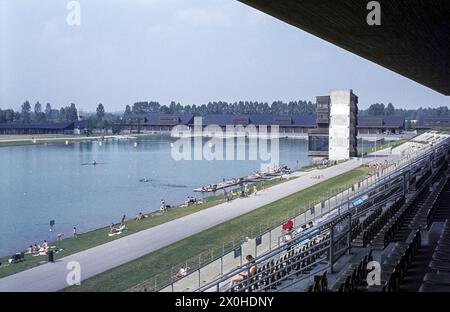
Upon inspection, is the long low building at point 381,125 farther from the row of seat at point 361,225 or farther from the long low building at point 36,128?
the row of seat at point 361,225

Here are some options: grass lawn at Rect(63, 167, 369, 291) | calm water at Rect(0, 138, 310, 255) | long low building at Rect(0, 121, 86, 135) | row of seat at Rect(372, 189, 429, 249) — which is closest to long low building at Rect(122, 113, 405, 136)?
long low building at Rect(0, 121, 86, 135)

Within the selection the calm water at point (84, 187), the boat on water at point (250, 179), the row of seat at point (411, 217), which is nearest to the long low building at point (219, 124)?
the calm water at point (84, 187)

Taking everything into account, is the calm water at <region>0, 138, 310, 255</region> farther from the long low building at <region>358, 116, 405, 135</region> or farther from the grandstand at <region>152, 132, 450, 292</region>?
the long low building at <region>358, 116, 405, 135</region>

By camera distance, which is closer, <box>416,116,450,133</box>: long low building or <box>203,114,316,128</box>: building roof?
<box>416,116,450,133</box>: long low building

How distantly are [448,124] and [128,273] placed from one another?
326ft

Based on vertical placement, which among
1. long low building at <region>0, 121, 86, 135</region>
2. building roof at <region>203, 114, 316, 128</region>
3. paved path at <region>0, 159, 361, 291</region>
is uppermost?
building roof at <region>203, 114, 316, 128</region>

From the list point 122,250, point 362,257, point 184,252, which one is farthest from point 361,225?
point 122,250

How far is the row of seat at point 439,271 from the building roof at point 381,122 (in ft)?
294

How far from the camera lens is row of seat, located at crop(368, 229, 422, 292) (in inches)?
229

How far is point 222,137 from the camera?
9950 cm

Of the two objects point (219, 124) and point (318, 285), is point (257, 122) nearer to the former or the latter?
point (219, 124)

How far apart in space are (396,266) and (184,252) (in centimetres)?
832

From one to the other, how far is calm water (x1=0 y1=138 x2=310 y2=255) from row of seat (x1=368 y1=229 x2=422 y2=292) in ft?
46.1
